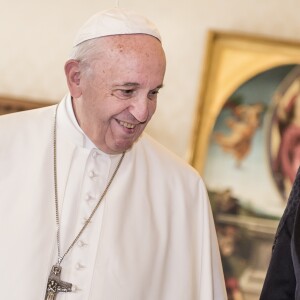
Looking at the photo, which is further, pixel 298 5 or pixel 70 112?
pixel 298 5

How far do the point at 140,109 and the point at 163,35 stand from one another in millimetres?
2444

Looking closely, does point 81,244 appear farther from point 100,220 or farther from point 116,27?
point 116,27

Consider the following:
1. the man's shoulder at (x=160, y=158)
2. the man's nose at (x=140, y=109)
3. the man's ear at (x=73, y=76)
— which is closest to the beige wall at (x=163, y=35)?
the man's shoulder at (x=160, y=158)

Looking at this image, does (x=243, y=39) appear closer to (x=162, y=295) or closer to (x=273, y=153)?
(x=273, y=153)

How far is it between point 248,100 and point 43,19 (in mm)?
1373

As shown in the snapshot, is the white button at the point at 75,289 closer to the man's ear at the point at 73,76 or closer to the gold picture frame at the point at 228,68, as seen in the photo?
the man's ear at the point at 73,76

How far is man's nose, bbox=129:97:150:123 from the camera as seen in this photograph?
3.04 meters

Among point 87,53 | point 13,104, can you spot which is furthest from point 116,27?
point 13,104

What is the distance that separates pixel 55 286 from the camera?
3123 millimetres

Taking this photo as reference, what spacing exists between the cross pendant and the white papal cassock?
1.0 inches

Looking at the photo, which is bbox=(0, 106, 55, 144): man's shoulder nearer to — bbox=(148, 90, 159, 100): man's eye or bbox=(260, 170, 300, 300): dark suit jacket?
bbox=(148, 90, 159, 100): man's eye

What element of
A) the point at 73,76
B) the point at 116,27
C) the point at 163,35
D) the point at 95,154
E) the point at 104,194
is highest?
the point at 163,35

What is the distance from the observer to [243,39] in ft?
17.8

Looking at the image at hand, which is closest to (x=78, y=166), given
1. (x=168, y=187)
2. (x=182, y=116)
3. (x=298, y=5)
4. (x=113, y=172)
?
(x=113, y=172)
